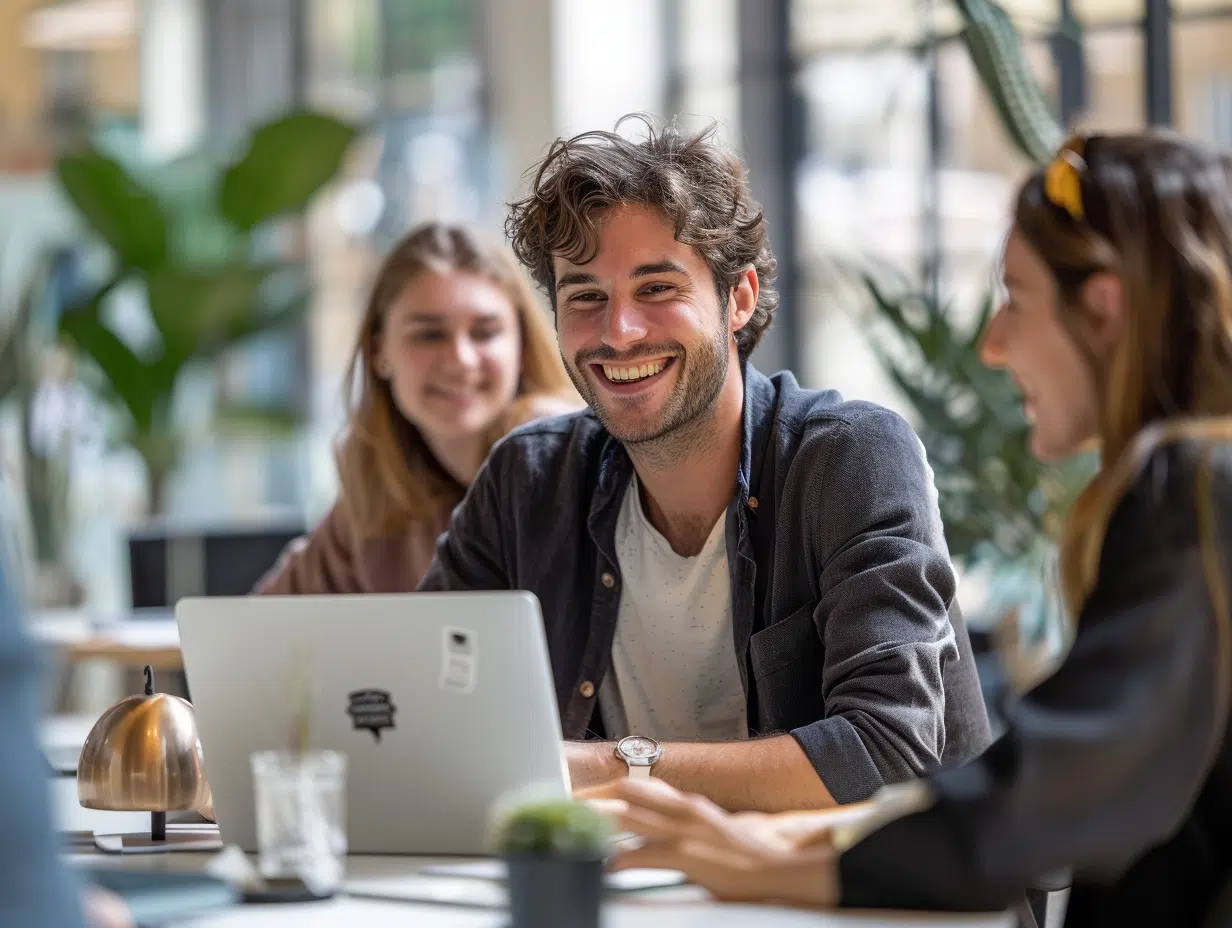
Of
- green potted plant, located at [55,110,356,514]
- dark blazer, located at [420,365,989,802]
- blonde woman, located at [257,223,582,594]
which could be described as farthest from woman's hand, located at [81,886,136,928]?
green potted plant, located at [55,110,356,514]

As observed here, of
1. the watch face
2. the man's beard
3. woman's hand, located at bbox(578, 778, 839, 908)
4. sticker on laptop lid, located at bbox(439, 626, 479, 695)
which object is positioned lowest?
the watch face

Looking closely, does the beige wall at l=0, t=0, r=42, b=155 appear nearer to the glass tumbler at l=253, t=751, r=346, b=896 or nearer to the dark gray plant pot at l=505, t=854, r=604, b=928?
the glass tumbler at l=253, t=751, r=346, b=896

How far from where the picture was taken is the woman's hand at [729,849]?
137cm

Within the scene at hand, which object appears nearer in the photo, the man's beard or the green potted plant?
the man's beard

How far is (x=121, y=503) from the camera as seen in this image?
283 inches

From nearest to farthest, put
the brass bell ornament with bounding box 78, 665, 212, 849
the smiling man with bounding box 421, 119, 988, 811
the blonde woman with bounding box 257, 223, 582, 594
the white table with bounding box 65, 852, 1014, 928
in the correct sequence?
the white table with bounding box 65, 852, 1014, 928 < the brass bell ornament with bounding box 78, 665, 212, 849 < the smiling man with bounding box 421, 119, 988, 811 < the blonde woman with bounding box 257, 223, 582, 594

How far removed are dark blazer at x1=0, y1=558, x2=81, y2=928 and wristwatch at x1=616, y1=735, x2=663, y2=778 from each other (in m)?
0.88

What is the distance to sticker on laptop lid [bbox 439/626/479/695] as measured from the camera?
1.51m

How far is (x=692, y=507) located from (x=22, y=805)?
4.43 feet

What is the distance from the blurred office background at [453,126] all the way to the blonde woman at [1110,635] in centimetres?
346

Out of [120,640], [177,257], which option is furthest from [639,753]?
[177,257]

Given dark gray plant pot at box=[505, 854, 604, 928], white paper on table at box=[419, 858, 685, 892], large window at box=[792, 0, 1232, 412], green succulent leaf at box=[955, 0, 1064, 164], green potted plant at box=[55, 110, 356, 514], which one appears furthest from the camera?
green potted plant at box=[55, 110, 356, 514]

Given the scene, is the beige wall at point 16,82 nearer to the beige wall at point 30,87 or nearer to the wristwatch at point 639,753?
the beige wall at point 30,87

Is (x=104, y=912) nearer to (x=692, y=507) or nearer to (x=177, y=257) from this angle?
(x=692, y=507)
